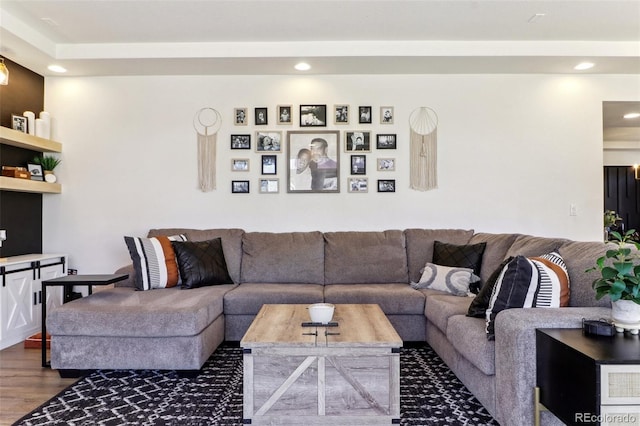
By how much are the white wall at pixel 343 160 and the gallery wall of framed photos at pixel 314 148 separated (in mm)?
37

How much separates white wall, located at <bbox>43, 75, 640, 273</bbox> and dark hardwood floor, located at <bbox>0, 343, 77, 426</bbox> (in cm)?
121

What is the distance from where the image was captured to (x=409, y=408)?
2.28 meters

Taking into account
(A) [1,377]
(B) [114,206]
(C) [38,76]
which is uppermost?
(C) [38,76]

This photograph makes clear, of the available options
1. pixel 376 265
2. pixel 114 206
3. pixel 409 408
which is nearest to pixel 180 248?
pixel 114 206

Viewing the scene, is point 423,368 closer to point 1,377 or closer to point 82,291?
point 1,377

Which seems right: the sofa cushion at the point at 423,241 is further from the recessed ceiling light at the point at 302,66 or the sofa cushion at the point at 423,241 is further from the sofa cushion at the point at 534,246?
the recessed ceiling light at the point at 302,66

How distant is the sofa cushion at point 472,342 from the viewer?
205cm

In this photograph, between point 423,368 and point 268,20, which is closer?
point 423,368

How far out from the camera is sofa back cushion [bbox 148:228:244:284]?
3.80m

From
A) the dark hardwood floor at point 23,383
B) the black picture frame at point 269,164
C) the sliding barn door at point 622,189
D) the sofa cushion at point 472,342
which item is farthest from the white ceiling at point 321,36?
the sliding barn door at point 622,189

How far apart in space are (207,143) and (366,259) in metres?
2.00

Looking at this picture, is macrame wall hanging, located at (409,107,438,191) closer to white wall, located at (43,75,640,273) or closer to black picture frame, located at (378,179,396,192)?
white wall, located at (43,75,640,273)

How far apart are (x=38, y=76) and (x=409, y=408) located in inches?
180

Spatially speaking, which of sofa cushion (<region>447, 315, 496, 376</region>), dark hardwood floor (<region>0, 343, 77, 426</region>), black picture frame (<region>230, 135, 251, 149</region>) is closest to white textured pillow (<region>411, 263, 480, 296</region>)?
sofa cushion (<region>447, 315, 496, 376</region>)
